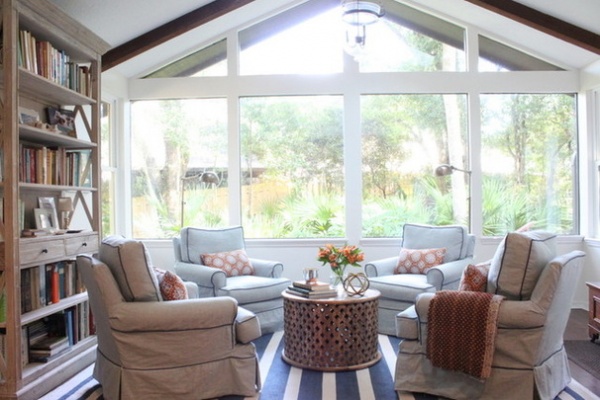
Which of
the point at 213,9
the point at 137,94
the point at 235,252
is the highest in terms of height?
the point at 213,9

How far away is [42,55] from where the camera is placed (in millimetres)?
3266

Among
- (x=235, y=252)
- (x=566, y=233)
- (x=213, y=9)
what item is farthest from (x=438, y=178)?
(x=213, y=9)

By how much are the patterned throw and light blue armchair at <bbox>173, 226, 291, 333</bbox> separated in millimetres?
1792

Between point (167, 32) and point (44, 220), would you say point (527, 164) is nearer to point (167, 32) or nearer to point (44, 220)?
point (167, 32)

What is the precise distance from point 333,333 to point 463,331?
0.95 metres

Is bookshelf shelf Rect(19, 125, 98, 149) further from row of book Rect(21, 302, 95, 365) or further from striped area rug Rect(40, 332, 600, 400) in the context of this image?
striped area rug Rect(40, 332, 600, 400)

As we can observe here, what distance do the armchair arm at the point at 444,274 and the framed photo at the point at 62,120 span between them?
10.3 ft

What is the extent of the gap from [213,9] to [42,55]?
75.2 inches

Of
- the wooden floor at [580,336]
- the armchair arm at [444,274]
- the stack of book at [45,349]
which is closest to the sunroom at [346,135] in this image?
the wooden floor at [580,336]

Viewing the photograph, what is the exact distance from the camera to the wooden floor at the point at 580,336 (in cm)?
305

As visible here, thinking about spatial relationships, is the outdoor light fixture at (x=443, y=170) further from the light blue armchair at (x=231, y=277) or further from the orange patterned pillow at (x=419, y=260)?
the light blue armchair at (x=231, y=277)

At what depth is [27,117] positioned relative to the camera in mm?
3381

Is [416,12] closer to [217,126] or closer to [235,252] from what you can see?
[217,126]

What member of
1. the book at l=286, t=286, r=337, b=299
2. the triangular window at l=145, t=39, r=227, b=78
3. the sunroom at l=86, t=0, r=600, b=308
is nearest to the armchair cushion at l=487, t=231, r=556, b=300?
the book at l=286, t=286, r=337, b=299
